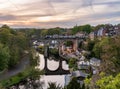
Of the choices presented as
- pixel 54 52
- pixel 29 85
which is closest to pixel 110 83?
pixel 29 85

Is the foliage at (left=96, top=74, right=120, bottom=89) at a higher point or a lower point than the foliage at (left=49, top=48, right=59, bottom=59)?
higher

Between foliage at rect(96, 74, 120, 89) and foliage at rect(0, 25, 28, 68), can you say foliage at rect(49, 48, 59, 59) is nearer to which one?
foliage at rect(0, 25, 28, 68)

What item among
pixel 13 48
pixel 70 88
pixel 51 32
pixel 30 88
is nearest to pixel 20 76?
pixel 30 88

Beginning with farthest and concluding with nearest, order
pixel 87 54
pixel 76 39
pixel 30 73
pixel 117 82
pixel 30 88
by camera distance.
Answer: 1. pixel 76 39
2. pixel 87 54
3. pixel 30 73
4. pixel 30 88
5. pixel 117 82

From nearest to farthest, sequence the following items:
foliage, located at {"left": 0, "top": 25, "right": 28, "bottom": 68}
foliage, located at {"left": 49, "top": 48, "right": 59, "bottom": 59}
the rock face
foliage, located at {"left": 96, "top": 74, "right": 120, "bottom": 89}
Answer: foliage, located at {"left": 96, "top": 74, "right": 120, "bottom": 89} → the rock face → foliage, located at {"left": 0, "top": 25, "right": 28, "bottom": 68} → foliage, located at {"left": 49, "top": 48, "right": 59, "bottom": 59}

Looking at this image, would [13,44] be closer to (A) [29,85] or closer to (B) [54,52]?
(A) [29,85]

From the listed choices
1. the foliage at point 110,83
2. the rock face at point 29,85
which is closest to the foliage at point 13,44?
the rock face at point 29,85

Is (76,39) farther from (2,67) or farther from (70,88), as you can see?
(70,88)

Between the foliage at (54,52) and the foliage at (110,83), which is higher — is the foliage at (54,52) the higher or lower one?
the lower one

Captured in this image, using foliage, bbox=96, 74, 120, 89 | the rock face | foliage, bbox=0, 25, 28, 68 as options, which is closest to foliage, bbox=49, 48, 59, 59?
foliage, bbox=0, 25, 28, 68

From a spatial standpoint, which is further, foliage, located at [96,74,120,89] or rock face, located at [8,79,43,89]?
rock face, located at [8,79,43,89]

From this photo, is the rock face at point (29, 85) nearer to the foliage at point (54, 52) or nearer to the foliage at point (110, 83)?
the foliage at point (110, 83)
